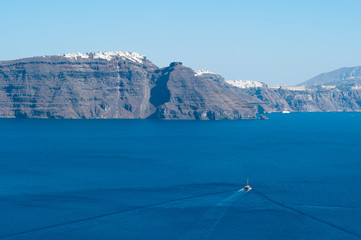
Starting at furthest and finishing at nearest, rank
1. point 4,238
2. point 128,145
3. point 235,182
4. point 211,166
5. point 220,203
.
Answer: point 128,145 < point 211,166 < point 235,182 < point 220,203 < point 4,238

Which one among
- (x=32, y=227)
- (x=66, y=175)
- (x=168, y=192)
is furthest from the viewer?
(x=66, y=175)

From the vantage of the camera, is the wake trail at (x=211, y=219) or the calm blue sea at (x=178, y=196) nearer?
the wake trail at (x=211, y=219)

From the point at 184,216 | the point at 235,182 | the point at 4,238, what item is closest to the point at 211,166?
the point at 235,182

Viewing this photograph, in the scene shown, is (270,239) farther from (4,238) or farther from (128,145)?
(128,145)

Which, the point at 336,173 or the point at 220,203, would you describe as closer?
the point at 220,203

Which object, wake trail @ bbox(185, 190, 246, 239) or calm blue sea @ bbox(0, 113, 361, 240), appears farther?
calm blue sea @ bbox(0, 113, 361, 240)

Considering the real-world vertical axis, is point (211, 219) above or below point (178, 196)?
below

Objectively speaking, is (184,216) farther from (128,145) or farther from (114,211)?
(128,145)

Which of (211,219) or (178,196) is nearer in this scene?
(211,219)
